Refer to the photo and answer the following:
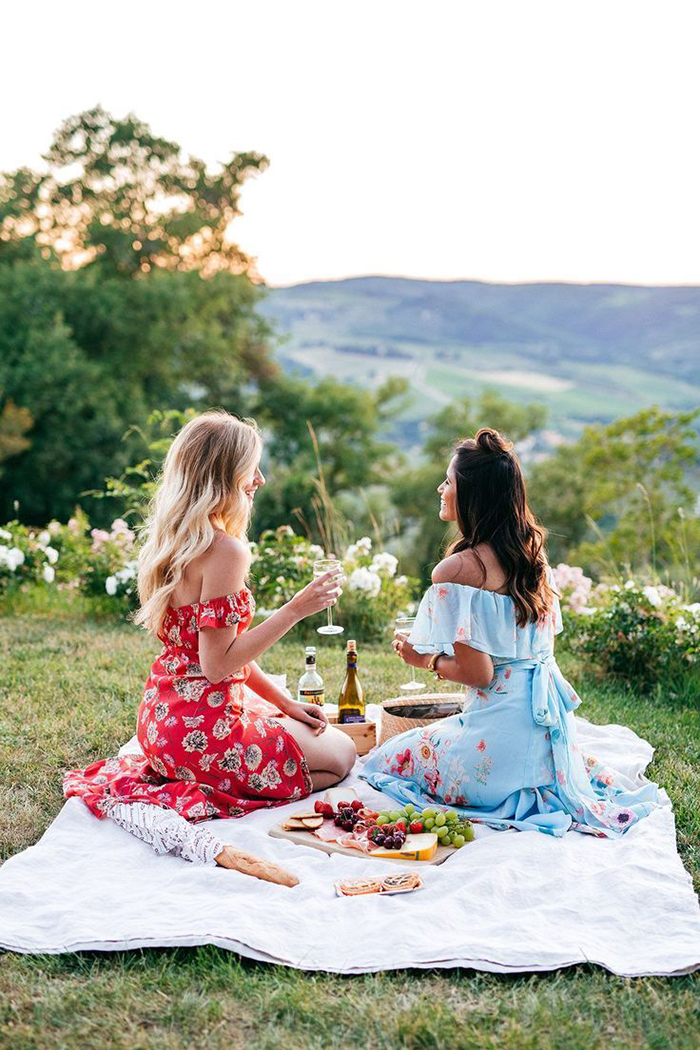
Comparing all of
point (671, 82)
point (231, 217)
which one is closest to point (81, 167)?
point (231, 217)

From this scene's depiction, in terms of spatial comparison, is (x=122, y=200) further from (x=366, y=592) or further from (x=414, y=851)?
(x=414, y=851)

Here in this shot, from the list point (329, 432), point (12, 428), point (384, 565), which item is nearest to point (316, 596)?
point (384, 565)

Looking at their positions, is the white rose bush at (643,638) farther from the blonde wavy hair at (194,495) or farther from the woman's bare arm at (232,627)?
the blonde wavy hair at (194,495)

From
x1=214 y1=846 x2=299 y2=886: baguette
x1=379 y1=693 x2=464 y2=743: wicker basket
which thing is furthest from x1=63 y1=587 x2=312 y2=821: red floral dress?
x1=379 y1=693 x2=464 y2=743: wicker basket

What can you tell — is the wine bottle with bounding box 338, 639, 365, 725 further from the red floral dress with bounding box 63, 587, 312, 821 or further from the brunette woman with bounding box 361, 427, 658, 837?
the brunette woman with bounding box 361, 427, 658, 837

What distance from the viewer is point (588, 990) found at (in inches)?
108

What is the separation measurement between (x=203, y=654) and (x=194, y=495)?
0.60 m

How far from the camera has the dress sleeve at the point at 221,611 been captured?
12.5 feet

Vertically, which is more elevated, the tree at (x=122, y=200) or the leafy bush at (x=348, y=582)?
the tree at (x=122, y=200)

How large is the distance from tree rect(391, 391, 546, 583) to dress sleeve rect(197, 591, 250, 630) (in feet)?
91.7

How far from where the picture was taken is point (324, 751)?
425 cm

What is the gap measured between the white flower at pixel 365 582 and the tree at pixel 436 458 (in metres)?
24.3

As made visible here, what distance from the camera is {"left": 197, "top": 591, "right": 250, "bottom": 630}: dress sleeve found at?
3.81 metres

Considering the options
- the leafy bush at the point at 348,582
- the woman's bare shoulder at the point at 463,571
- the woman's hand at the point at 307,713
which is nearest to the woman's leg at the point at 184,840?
the woman's hand at the point at 307,713
